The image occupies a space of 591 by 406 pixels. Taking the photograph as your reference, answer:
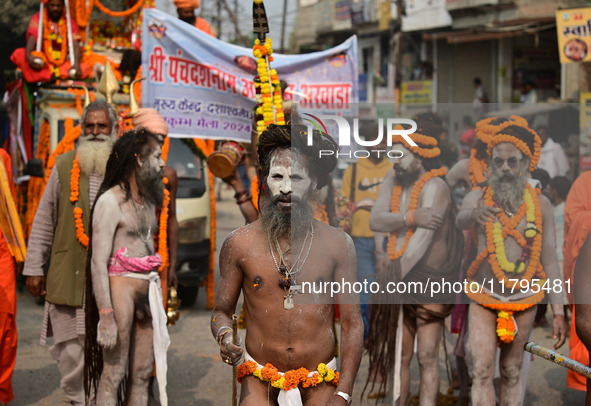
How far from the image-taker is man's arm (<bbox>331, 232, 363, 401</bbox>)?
3.69m

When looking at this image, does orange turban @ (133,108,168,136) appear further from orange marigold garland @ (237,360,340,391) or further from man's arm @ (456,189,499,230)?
orange marigold garland @ (237,360,340,391)

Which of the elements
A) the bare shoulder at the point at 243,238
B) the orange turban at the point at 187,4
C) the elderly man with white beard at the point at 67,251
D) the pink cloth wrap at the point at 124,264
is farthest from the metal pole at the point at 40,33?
the bare shoulder at the point at 243,238

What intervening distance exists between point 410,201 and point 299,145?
1.86 meters

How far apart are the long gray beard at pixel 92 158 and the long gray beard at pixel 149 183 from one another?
0.54 meters

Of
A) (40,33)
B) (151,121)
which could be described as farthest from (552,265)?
(40,33)

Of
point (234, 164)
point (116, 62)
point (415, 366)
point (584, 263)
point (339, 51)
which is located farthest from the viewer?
point (116, 62)

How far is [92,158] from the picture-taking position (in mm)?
5730

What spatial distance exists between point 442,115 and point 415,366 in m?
3.17

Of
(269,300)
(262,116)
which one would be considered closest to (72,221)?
(262,116)

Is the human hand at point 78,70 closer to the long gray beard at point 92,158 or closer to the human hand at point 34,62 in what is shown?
the human hand at point 34,62

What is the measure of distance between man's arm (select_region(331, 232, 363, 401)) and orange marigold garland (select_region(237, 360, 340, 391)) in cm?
9

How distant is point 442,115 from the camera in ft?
17.7

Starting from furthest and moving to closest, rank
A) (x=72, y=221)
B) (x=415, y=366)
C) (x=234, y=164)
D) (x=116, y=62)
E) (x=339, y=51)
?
(x=116, y=62), (x=339, y=51), (x=415, y=366), (x=72, y=221), (x=234, y=164)

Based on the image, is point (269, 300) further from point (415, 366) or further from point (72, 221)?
point (415, 366)
